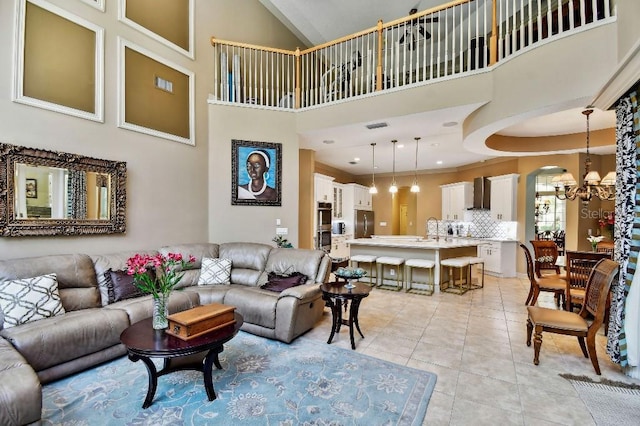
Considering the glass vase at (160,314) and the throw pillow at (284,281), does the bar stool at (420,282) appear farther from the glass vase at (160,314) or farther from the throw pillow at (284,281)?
the glass vase at (160,314)

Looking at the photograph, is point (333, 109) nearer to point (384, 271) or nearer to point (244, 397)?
point (384, 271)

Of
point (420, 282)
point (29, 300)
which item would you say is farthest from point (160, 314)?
point (420, 282)

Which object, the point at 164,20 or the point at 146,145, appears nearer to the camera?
the point at 146,145

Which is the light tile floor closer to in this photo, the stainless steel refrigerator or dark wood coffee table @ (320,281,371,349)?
dark wood coffee table @ (320,281,371,349)

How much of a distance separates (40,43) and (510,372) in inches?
229

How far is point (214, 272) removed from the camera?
421 cm

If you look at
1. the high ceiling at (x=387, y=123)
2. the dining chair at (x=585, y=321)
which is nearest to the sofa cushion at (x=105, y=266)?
the high ceiling at (x=387, y=123)

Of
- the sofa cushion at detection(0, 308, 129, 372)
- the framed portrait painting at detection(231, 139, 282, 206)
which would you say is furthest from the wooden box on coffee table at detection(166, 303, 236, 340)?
the framed portrait painting at detection(231, 139, 282, 206)

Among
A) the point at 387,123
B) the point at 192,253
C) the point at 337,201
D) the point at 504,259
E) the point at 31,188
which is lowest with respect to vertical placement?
the point at 504,259

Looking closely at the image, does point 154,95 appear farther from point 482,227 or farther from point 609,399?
point 482,227

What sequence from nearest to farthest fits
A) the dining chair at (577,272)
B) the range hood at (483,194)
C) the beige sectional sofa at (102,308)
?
the beige sectional sofa at (102,308)
the dining chair at (577,272)
the range hood at (483,194)

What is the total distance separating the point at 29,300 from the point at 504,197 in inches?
336

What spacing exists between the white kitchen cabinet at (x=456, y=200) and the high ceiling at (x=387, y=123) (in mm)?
749

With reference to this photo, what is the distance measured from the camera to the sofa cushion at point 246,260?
14.1 feet
